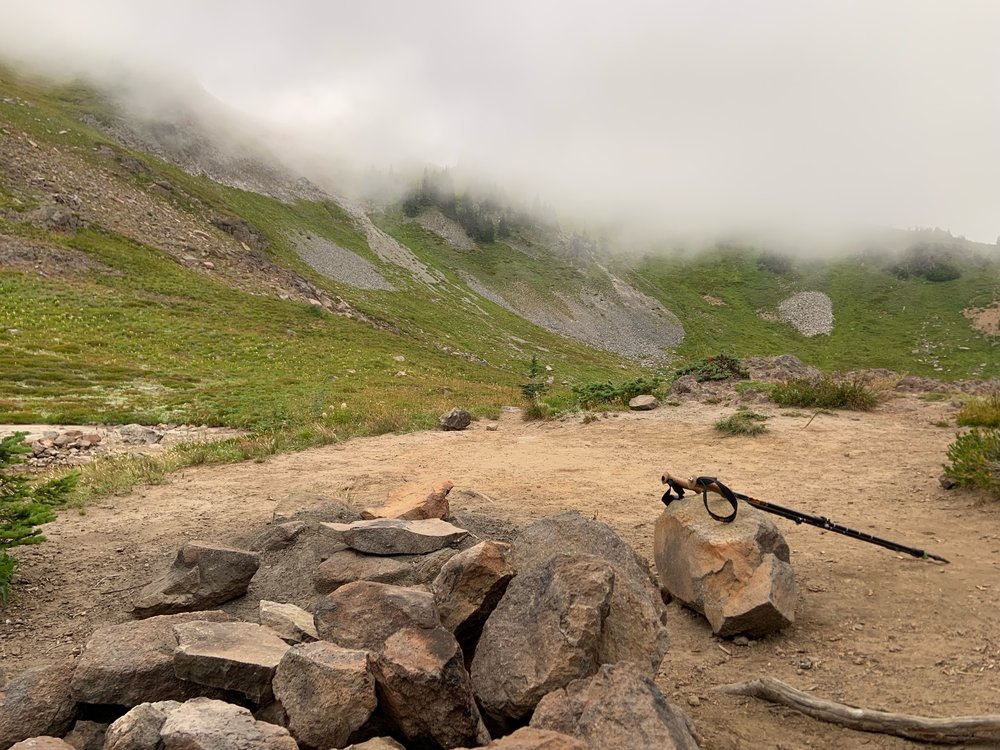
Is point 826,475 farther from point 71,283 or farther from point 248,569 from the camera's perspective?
point 71,283

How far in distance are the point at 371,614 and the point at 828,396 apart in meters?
18.8

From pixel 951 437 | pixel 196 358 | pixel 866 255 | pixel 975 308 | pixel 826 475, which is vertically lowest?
pixel 196 358

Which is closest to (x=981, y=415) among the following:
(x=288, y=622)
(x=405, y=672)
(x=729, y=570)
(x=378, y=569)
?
(x=729, y=570)

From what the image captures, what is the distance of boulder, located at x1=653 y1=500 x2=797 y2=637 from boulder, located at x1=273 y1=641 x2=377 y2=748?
361 cm

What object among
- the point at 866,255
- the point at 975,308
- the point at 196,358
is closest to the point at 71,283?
the point at 196,358

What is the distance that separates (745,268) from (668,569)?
14438 centimetres

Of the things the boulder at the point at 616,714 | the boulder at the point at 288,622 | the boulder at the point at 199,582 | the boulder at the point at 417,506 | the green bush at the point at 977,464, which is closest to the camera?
the boulder at the point at 616,714

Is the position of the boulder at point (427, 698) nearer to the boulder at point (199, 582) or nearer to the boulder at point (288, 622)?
the boulder at point (288, 622)

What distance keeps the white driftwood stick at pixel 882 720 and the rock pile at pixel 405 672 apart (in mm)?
963

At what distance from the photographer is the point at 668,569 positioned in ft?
21.5

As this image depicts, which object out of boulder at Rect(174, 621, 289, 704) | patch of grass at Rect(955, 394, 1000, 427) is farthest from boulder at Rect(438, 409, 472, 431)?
boulder at Rect(174, 621, 289, 704)

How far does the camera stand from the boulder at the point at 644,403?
822 inches

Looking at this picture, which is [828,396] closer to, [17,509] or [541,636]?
[541,636]

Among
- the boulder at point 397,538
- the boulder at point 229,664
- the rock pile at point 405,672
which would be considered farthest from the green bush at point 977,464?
the boulder at point 229,664
